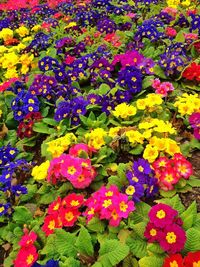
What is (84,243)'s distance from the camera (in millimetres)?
3469

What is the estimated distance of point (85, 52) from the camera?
6863mm

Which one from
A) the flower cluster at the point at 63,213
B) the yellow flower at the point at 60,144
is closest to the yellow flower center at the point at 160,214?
the flower cluster at the point at 63,213

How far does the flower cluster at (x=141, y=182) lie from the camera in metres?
3.77

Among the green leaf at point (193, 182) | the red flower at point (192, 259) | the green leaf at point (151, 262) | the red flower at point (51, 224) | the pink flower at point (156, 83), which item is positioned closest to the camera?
the red flower at point (192, 259)

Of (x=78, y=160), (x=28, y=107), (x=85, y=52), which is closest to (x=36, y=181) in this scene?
(x=78, y=160)

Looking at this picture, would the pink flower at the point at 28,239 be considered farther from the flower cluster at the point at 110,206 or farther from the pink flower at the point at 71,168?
the pink flower at the point at 71,168

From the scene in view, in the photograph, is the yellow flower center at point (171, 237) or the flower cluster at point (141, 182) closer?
the yellow flower center at point (171, 237)

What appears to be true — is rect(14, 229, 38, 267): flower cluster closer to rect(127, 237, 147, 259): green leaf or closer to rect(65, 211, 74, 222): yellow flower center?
rect(65, 211, 74, 222): yellow flower center

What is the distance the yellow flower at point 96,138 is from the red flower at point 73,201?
2.23 ft

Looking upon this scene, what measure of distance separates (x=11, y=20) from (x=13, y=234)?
655 centimetres

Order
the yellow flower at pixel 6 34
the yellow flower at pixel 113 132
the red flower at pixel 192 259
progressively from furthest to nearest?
the yellow flower at pixel 6 34
the yellow flower at pixel 113 132
the red flower at pixel 192 259

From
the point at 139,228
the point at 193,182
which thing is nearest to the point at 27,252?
the point at 139,228

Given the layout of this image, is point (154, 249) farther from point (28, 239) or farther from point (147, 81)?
point (147, 81)

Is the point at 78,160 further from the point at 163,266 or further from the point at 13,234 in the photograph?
the point at 163,266
